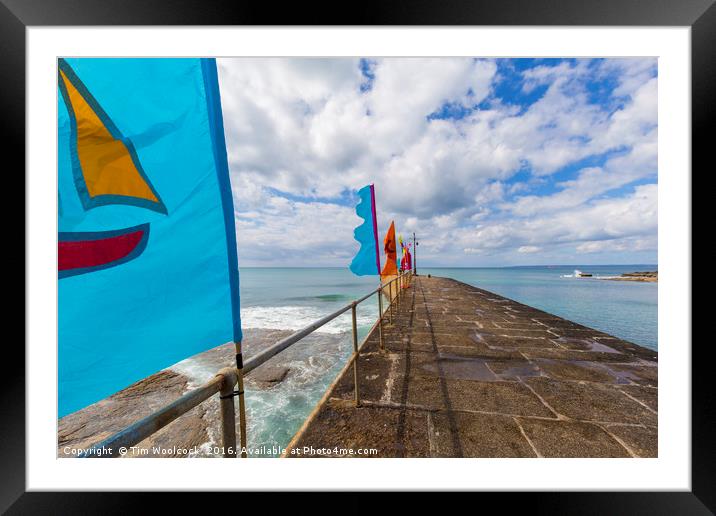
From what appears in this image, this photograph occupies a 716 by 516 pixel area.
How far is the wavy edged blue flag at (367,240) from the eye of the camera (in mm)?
5461

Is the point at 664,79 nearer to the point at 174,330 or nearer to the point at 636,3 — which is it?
the point at 636,3

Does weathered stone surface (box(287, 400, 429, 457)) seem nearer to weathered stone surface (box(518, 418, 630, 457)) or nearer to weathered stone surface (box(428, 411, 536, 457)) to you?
weathered stone surface (box(428, 411, 536, 457))

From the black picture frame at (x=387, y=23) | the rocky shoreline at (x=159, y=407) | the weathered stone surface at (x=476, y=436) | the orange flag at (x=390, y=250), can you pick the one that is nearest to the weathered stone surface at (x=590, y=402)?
the weathered stone surface at (x=476, y=436)

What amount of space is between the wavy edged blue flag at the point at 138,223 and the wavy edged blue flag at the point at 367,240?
426 centimetres

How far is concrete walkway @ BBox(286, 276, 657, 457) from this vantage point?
1808mm

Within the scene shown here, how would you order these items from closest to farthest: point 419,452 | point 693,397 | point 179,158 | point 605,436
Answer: point 179,158 < point 693,397 < point 419,452 < point 605,436

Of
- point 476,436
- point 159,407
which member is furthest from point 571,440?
point 159,407

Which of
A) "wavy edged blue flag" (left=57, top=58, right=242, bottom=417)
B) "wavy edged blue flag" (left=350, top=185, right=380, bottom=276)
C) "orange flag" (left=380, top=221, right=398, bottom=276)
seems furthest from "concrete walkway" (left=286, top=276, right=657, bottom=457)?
"orange flag" (left=380, top=221, right=398, bottom=276)

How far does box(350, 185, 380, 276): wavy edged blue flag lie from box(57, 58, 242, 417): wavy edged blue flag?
14.0 feet

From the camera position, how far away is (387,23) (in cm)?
137

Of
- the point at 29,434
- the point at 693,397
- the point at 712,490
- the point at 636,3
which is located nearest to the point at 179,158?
the point at 29,434

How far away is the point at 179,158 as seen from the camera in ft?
3.72

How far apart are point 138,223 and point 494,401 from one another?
2.95 meters

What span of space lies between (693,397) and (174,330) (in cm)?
276
